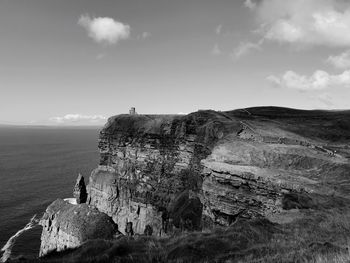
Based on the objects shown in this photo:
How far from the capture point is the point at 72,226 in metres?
38.1

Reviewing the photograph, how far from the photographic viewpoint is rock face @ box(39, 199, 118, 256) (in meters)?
36.3

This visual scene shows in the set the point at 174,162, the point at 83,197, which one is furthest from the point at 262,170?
the point at 83,197

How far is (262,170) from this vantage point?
26547 mm

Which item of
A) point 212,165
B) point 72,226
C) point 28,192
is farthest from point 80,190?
point 212,165

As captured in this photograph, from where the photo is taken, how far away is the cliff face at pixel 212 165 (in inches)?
980

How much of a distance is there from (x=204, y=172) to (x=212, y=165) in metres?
1.75

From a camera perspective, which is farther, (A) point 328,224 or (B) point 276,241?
(A) point 328,224

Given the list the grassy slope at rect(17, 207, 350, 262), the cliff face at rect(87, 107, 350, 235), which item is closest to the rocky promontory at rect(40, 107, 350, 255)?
the cliff face at rect(87, 107, 350, 235)

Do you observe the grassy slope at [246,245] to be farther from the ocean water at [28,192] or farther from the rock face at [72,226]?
the ocean water at [28,192]

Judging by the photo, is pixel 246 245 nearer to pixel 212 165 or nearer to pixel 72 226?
pixel 212 165

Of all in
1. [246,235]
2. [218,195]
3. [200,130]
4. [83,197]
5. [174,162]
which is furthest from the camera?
[83,197]

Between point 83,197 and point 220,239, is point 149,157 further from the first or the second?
point 220,239

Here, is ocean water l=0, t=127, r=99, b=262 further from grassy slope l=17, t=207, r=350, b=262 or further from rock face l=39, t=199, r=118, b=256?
grassy slope l=17, t=207, r=350, b=262

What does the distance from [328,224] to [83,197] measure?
53.4m
